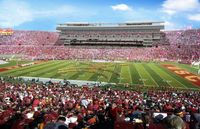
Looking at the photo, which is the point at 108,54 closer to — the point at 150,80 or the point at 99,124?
the point at 150,80

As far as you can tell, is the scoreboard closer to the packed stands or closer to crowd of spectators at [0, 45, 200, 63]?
the packed stands

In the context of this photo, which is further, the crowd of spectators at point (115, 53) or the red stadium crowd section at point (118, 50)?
the red stadium crowd section at point (118, 50)

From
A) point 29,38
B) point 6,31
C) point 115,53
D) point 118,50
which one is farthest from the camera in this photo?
point 29,38

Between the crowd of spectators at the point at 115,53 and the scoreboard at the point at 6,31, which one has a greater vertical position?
the scoreboard at the point at 6,31

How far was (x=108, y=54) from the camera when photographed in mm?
95812

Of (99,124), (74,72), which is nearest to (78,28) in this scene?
(74,72)

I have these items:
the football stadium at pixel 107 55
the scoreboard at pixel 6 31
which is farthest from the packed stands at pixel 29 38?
the scoreboard at pixel 6 31

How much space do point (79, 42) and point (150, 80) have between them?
80115 mm

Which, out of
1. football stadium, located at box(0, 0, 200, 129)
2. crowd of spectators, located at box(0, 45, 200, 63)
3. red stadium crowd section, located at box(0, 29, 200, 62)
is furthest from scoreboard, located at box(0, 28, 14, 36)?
crowd of spectators, located at box(0, 45, 200, 63)

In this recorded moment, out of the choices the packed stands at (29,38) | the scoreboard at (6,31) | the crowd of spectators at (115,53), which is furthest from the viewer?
the packed stands at (29,38)

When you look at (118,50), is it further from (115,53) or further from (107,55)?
(107,55)

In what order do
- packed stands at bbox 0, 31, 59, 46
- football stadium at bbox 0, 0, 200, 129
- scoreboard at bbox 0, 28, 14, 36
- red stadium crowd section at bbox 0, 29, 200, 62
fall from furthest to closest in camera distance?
packed stands at bbox 0, 31, 59, 46 → scoreboard at bbox 0, 28, 14, 36 → red stadium crowd section at bbox 0, 29, 200, 62 → football stadium at bbox 0, 0, 200, 129

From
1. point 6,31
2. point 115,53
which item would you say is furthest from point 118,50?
point 6,31

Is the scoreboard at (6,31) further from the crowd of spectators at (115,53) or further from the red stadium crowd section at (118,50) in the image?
the crowd of spectators at (115,53)
